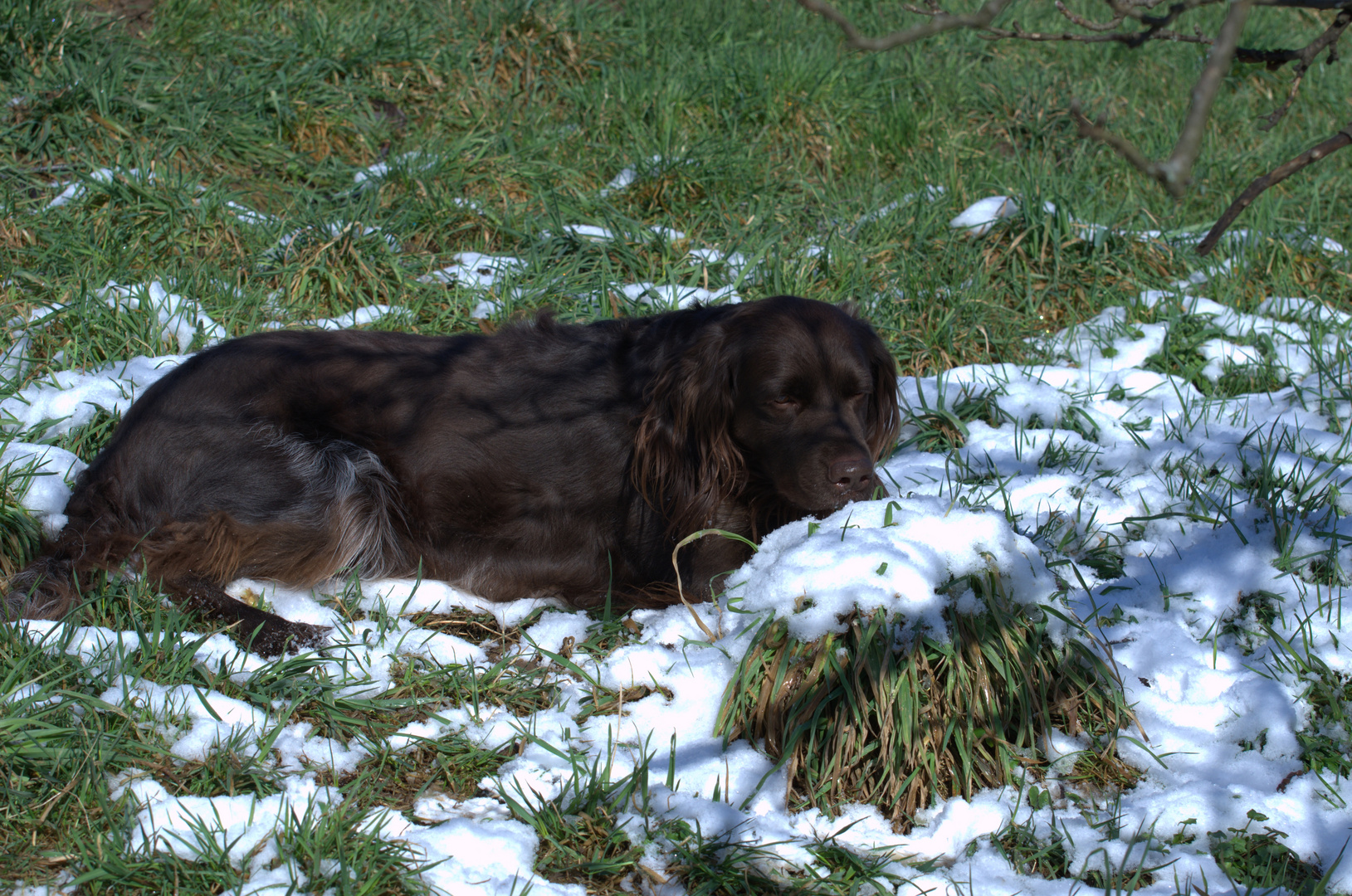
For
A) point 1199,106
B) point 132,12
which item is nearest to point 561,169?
point 132,12

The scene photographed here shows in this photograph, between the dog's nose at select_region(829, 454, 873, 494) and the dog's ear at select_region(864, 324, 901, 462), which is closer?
the dog's nose at select_region(829, 454, 873, 494)

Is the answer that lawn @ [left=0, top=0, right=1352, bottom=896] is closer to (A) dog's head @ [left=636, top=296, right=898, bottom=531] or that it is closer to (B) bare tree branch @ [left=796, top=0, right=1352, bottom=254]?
(A) dog's head @ [left=636, top=296, right=898, bottom=531]

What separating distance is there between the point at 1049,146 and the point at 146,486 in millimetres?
5169

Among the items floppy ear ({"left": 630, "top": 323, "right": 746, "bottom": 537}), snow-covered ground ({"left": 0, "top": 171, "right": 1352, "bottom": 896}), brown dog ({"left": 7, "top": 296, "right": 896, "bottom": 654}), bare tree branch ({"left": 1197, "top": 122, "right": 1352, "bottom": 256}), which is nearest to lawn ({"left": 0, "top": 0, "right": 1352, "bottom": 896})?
snow-covered ground ({"left": 0, "top": 171, "right": 1352, "bottom": 896})

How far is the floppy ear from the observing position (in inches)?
120

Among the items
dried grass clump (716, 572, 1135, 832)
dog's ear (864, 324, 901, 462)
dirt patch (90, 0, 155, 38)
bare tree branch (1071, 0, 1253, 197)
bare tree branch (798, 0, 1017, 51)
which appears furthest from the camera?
dirt patch (90, 0, 155, 38)

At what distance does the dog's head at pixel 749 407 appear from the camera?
3.02 metres

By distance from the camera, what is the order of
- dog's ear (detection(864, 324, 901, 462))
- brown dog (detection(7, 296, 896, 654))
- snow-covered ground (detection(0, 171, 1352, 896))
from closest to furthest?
snow-covered ground (detection(0, 171, 1352, 896)), brown dog (detection(7, 296, 896, 654)), dog's ear (detection(864, 324, 901, 462))

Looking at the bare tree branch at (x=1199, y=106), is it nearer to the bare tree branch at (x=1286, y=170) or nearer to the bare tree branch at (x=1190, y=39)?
the bare tree branch at (x=1190, y=39)

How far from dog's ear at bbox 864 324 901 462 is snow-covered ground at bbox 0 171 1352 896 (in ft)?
0.72

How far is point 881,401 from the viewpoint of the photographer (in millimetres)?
3354

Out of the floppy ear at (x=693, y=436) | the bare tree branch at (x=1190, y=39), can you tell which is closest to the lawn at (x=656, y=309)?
the floppy ear at (x=693, y=436)

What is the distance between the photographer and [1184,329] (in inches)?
180

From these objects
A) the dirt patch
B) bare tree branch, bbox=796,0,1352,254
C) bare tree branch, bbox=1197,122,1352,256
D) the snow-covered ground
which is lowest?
the snow-covered ground
